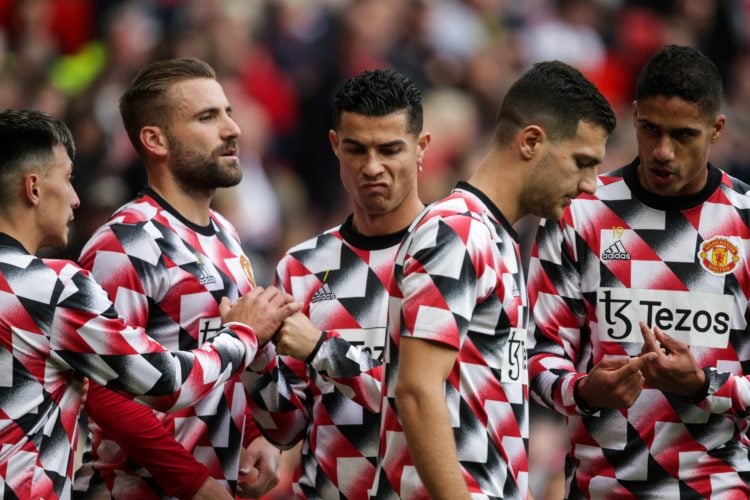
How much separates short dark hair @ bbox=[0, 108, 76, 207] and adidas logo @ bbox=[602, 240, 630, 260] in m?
2.02

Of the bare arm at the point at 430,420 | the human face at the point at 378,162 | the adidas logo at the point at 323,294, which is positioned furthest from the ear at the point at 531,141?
the adidas logo at the point at 323,294

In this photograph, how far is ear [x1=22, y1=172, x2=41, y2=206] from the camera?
4184 millimetres

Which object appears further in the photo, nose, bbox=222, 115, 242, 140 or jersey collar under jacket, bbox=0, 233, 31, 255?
nose, bbox=222, 115, 242, 140

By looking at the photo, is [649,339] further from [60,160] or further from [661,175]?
[60,160]

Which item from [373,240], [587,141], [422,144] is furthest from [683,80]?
[373,240]

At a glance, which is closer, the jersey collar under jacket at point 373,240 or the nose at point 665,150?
the nose at point 665,150

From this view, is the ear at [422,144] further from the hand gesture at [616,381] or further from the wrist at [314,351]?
the hand gesture at [616,381]

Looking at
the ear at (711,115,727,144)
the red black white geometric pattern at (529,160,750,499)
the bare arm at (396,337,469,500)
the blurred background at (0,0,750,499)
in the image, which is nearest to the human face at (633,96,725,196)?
the ear at (711,115,727,144)

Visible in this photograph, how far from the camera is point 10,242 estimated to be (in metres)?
4.11

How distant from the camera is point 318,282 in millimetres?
4980

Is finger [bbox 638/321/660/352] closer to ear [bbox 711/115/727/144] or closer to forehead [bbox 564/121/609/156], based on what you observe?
forehead [bbox 564/121/609/156]

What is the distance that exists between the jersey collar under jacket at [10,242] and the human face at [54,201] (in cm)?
10

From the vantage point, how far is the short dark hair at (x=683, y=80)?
15.8 feet

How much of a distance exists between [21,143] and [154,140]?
0.98m
